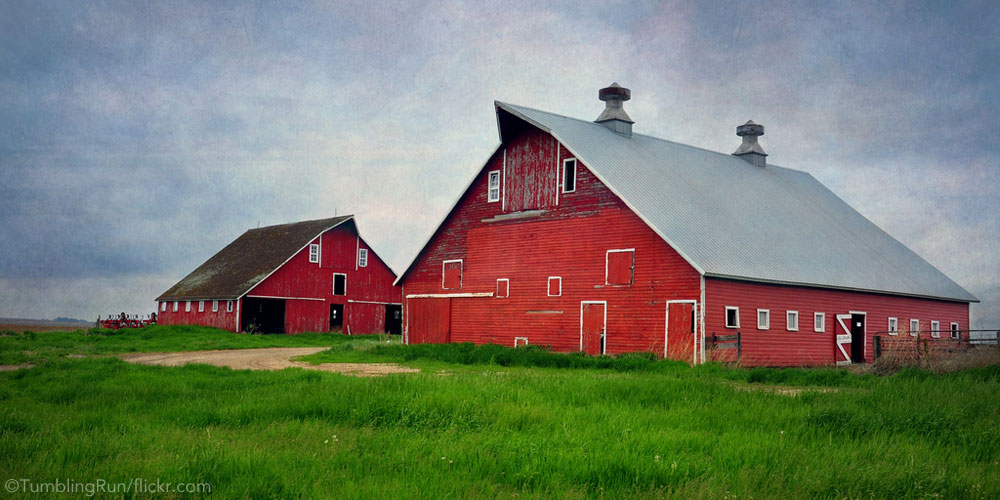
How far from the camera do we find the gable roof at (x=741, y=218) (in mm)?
28422

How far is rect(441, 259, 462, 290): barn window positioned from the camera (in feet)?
110

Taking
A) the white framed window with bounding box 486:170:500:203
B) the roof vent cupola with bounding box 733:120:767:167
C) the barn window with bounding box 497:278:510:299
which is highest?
Answer: the roof vent cupola with bounding box 733:120:767:167

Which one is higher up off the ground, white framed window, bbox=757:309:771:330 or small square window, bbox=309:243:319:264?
small square window, bbox=309:243:319:264

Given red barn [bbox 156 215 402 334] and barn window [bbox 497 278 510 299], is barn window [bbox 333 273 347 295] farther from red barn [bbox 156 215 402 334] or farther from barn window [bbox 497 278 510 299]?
barn window [bbox 497 278 510 299]

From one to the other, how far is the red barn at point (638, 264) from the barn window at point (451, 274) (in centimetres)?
7

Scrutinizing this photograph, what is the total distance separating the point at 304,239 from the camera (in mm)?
51594

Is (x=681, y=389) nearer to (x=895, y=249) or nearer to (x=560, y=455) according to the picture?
(x=560, y=455)

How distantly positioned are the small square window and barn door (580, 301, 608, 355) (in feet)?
87.0

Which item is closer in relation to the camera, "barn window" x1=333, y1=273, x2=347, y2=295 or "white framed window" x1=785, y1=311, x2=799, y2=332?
"white framed window" x1=785, y1=311, x2=799, y2=332

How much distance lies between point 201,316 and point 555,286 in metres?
31.0

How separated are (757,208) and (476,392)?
2508 cm

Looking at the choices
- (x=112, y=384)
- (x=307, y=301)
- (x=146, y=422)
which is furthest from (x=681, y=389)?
(x=307, y=301)

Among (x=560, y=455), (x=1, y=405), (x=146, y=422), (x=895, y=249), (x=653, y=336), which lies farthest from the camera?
(x=895, y=249)

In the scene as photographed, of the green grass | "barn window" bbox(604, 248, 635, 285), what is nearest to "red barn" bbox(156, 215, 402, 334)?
the green grass
